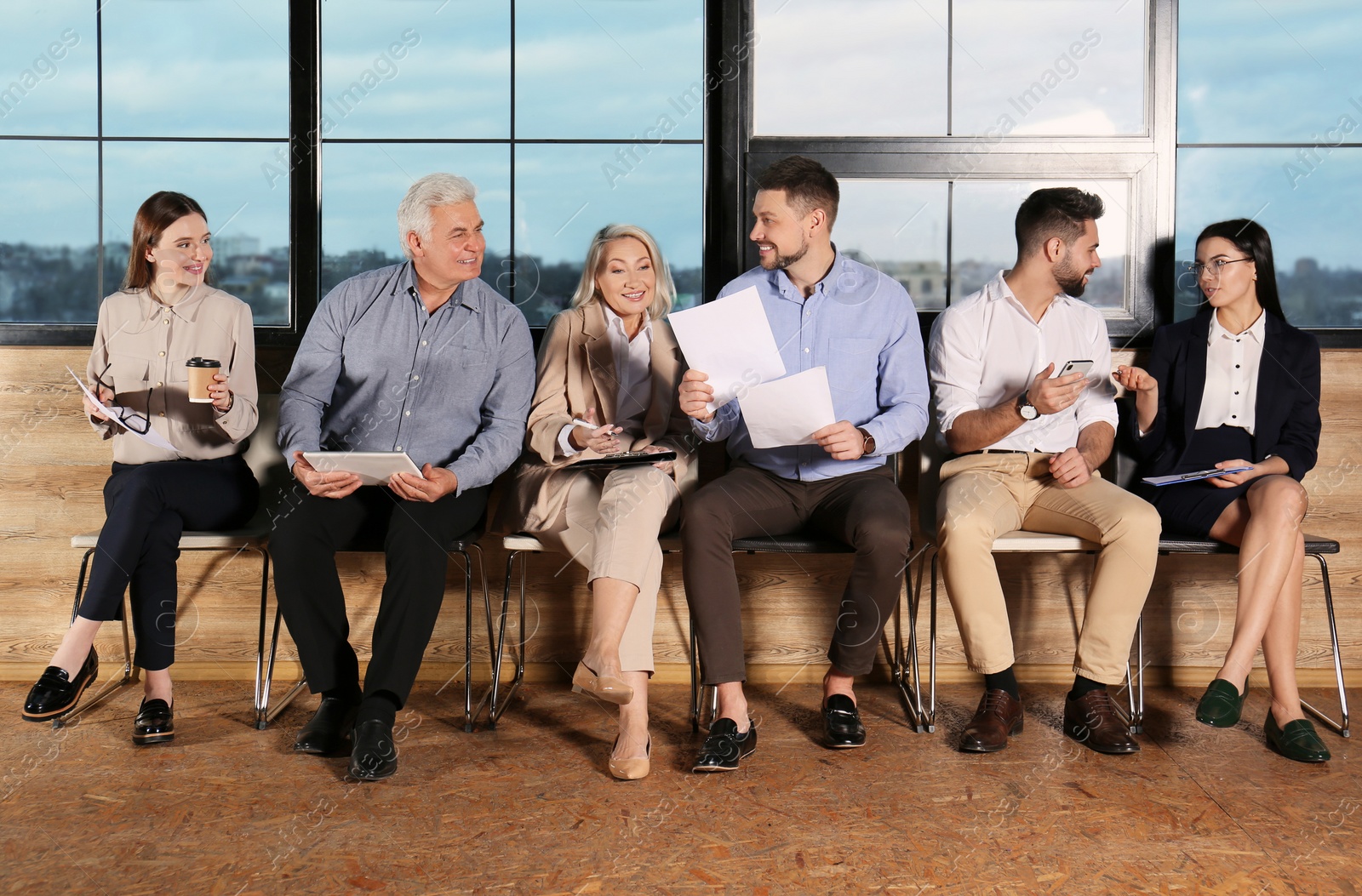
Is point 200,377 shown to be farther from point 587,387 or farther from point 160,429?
point 587,387

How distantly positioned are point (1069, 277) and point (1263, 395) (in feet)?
1.98

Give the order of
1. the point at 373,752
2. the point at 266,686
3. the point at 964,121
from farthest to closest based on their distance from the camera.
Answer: the point at 964,121 → the point at 266,686 → the point at 373,752

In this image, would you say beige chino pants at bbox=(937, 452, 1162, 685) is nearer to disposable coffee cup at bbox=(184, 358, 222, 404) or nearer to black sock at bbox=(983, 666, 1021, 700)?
black sock at bbox=(983, 666, 1021, 700)

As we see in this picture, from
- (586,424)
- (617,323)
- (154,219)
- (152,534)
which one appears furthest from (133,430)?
(617,323)

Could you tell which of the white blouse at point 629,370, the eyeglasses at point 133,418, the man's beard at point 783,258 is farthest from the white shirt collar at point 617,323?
the eyeglasses at point 133,418

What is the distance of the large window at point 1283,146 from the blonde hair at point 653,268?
5.31ft

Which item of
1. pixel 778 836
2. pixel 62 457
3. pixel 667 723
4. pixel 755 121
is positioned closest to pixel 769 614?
pixel 667 723

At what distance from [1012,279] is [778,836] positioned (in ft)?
5.49

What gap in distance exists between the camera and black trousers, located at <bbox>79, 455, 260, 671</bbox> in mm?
2426

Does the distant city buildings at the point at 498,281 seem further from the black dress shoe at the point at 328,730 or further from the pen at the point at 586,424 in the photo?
the black dress shoe at the point at 328,730

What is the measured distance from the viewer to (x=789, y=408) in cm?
228

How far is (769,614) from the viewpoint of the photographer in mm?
3057

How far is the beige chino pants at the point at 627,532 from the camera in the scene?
228 cm

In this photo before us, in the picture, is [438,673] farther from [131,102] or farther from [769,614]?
[131,102]
